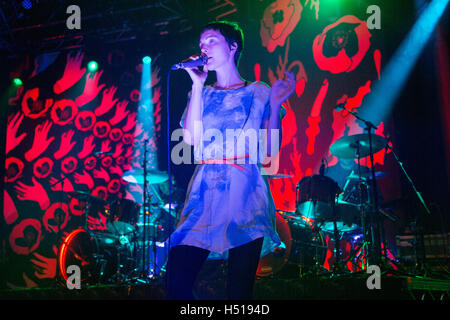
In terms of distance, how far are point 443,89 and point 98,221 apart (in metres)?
6.29

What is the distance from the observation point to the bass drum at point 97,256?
587 cm

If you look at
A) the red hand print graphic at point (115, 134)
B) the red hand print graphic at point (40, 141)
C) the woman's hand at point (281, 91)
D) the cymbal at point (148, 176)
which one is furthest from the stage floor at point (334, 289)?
the red hand print graphic at point (40, 141)

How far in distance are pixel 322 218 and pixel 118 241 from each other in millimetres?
3415

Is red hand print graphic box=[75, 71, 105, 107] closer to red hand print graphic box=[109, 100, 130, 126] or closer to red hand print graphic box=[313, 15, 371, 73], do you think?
red hand print graphic box=[109, 100, 130, 126]

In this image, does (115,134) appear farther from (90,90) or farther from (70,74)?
(70,74)

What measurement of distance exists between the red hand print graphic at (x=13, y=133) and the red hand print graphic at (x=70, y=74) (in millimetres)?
960

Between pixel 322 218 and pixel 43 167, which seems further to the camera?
pixel 43 167

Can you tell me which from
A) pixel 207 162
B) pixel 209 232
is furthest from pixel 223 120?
pixel 209 232

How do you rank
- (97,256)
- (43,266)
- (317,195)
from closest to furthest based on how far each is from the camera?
1. (317,195)
2. (97,256)
3. (43,266)

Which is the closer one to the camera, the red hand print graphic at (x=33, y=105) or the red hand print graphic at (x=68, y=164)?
the red hand print graphic at (x=68, y=164)

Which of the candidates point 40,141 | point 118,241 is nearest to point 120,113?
point 40,141

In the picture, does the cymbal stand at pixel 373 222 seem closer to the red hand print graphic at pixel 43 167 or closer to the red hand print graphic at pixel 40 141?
the red hand print graphic at pixel 43 167

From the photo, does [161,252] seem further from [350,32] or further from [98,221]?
[350,32]

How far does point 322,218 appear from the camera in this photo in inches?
206
